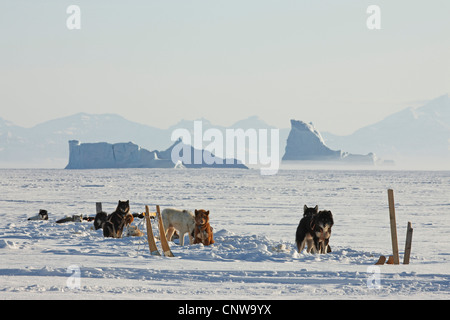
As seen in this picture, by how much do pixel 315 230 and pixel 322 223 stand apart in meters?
0.24

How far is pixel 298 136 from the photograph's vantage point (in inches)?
6949

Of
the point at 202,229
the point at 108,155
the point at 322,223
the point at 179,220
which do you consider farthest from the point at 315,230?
the point at 108,155

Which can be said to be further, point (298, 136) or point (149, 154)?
point (298, 136)

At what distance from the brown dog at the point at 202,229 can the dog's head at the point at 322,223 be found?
249cm

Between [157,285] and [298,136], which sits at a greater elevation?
[298,136]

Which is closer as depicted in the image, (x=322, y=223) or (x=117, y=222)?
(x=322, y=223)

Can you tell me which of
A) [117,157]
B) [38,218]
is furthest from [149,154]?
[38,218]

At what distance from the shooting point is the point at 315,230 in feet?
47.5

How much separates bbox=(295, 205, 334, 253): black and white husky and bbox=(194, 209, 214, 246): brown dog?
7.06 ft

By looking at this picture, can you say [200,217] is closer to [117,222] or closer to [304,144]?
[117,222]

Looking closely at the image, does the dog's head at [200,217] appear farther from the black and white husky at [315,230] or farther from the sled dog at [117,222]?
the sled dog at [117,222]
